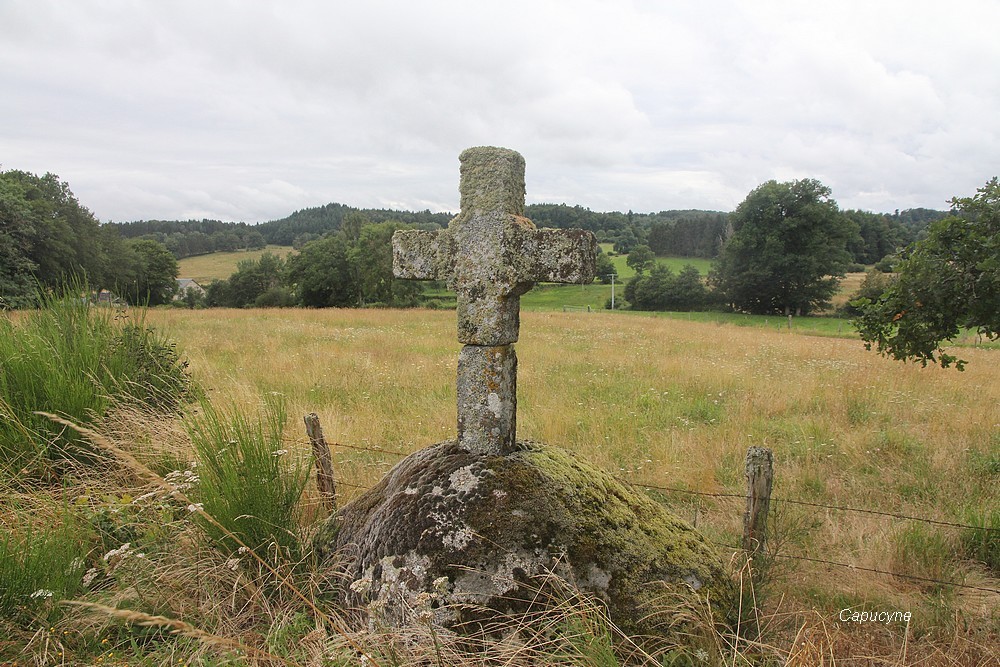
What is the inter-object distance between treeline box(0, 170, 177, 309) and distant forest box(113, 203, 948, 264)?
200 inches

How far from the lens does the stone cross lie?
2848 millimetres

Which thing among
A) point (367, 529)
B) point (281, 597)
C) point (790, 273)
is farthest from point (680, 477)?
point (790, 273)

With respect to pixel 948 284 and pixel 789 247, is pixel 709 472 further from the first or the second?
Result: pixel 789 247

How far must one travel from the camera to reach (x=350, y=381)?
9.19 metres

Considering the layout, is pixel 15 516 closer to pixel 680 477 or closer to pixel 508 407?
pixel 508 407

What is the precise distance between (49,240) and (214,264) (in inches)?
2423

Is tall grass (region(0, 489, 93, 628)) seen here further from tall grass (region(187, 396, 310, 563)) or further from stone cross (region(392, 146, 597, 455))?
stone cross (region(392, 146, 597, 455))

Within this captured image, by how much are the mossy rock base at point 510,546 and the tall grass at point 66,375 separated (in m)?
2.73

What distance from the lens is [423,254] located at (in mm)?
3137

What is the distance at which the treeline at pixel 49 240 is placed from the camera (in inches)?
1082

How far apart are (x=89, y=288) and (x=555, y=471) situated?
5721 millimetres

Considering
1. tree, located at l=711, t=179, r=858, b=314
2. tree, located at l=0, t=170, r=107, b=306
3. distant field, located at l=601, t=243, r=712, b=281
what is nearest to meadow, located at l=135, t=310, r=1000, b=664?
tree, located at l=0, t=170, r=107, b=306

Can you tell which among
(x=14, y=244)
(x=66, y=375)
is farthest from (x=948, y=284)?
(x=14, y=244)

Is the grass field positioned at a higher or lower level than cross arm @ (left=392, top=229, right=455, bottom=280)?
lower
